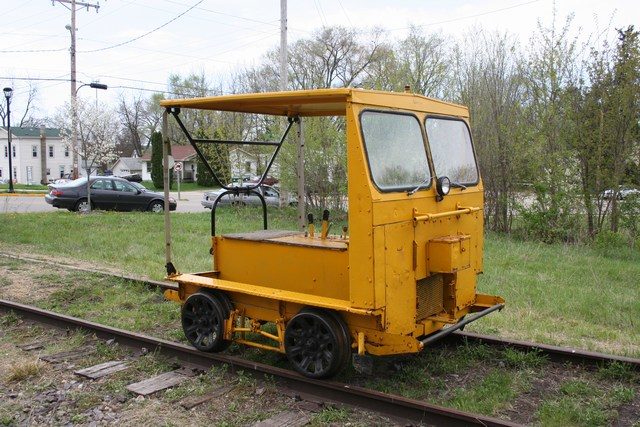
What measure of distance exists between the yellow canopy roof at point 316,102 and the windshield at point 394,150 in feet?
0.38

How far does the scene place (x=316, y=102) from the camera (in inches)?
209

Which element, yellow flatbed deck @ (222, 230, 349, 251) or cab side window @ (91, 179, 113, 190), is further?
cab side window @ (91, 179, 113, 190)

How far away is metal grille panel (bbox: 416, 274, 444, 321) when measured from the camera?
5.20 metres

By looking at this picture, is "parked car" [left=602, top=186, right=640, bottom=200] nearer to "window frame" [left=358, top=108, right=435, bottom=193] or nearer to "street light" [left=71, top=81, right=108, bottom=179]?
"window frame" [left=358, top=108, right=435, bottom=193]

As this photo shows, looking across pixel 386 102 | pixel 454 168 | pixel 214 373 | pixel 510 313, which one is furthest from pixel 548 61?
pixel 214 373

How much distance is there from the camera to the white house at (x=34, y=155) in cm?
7516

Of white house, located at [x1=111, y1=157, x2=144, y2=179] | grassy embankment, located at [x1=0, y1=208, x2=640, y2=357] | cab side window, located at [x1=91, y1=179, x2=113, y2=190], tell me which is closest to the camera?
grassy embankment, located at [x1=0, y1=208, x2=640, y2=357]

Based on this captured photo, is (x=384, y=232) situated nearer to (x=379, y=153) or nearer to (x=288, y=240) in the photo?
(x=379, y=153)

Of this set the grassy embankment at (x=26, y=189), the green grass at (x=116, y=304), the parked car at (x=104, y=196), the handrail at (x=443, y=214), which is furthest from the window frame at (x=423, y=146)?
the grassy embankment at (x=26, y=189)

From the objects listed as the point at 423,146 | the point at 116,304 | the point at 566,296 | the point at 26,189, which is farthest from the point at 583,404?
the point at 26,189

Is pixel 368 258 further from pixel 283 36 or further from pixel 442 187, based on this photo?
pixel 283 36

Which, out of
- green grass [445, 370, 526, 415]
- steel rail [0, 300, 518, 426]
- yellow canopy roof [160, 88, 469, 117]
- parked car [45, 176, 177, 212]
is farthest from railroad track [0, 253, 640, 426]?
parked car [45, 176, 177, 212]

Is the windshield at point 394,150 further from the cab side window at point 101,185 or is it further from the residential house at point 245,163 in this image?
the cab side window at point 101,185

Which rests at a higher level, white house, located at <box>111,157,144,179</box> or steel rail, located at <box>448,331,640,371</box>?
white house, located at <box>111,157,144,179</box>
